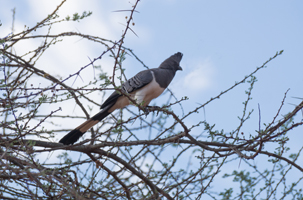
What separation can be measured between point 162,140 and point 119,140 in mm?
408

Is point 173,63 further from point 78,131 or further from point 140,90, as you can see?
point 78,131

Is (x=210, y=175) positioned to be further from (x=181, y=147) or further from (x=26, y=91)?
(x=26, y=91)

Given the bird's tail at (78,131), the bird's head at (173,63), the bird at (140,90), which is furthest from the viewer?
the bird's head at (173,63)

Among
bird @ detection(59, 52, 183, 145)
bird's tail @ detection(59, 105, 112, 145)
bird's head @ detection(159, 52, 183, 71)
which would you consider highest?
bird's head @ detection(159, 52, 183, 71)

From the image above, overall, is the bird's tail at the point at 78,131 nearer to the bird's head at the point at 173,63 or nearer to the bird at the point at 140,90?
the bird at the point at 140,90

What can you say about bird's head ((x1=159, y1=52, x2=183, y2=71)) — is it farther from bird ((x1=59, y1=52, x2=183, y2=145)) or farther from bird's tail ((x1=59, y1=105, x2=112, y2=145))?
bird's tail ((x1=59, y1=105, x2=112, y2=145))

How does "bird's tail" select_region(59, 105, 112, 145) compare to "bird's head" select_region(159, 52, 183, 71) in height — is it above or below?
below

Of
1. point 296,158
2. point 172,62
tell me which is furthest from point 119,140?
point 172,62

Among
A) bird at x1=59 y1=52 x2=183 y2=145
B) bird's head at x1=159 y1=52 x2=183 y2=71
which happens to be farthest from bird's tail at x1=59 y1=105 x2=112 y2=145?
bird's head at x1=159 y1=52 x2=183 y2=71

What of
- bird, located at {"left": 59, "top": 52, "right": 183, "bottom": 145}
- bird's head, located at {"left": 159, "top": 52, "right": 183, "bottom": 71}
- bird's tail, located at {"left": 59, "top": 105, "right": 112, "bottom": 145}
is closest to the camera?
bird's tail, located at {"left": 59, "top": 105, "right": 112, "bottom": 145}

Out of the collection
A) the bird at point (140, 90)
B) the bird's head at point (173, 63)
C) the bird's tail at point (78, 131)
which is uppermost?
the bird's head at point (173, 63)

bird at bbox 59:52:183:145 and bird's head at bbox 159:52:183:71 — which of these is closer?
bird at bbox 59:52:183:145

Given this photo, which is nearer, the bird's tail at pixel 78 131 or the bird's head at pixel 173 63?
the bird's tail at pixel 78 131

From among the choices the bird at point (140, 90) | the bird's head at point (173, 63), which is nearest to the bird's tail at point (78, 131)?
the bird at point (140, 90)
